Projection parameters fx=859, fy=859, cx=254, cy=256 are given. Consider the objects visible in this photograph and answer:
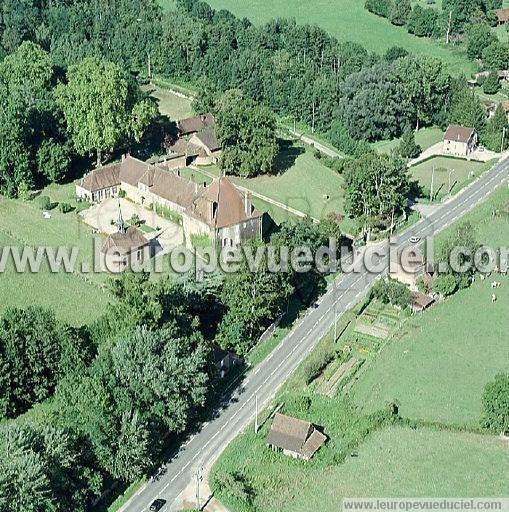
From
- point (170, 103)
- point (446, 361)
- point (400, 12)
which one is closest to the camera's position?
point (446, 361)

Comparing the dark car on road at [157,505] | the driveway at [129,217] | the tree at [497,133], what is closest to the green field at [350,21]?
the tree at [497,133]

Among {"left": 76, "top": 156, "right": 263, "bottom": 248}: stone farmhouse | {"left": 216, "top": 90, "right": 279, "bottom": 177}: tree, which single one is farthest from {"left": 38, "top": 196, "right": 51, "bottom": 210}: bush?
{"left": 216, "top": 90, "right": 279, "bottom": 177}: tree

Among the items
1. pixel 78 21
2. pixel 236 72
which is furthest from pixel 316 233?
pixel 78 21

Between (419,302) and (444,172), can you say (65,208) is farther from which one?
(444,172)

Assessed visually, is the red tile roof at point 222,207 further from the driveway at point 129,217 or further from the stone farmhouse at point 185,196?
the driveway at point 129,217

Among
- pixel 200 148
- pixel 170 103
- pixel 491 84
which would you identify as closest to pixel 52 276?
pixel 200 148

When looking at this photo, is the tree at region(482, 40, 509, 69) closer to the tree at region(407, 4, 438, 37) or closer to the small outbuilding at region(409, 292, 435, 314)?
the tree at region(407, 4, 438, 37)
